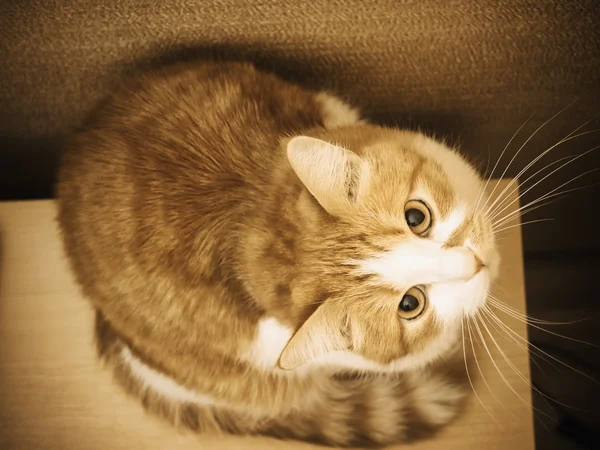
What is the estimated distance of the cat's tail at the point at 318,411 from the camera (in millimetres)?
1023

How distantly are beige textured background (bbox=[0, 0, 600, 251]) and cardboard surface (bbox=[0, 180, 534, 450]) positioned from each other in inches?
11.7

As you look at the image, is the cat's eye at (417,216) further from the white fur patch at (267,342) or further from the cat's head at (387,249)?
the white fur patch at (267,342)

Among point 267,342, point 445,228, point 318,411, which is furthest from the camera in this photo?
point 318,411

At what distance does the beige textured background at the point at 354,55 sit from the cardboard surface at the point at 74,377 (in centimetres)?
30

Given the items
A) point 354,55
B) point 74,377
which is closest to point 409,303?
point 354,55

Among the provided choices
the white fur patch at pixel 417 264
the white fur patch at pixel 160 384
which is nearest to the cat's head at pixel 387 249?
the white fur patch at pixel 417 264

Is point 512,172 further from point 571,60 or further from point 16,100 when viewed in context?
point 16,100

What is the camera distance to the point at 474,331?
43.8 inches

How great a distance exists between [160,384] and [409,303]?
→ 0.60 meters

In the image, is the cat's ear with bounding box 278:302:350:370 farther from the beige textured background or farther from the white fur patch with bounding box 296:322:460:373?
the beige textured background

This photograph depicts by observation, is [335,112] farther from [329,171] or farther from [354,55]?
[329,171]

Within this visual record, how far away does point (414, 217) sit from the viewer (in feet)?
2.74

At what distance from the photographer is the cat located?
79cm

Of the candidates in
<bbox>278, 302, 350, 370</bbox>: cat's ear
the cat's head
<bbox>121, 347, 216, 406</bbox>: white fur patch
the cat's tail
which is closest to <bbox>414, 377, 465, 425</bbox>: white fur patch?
the cat's tail
